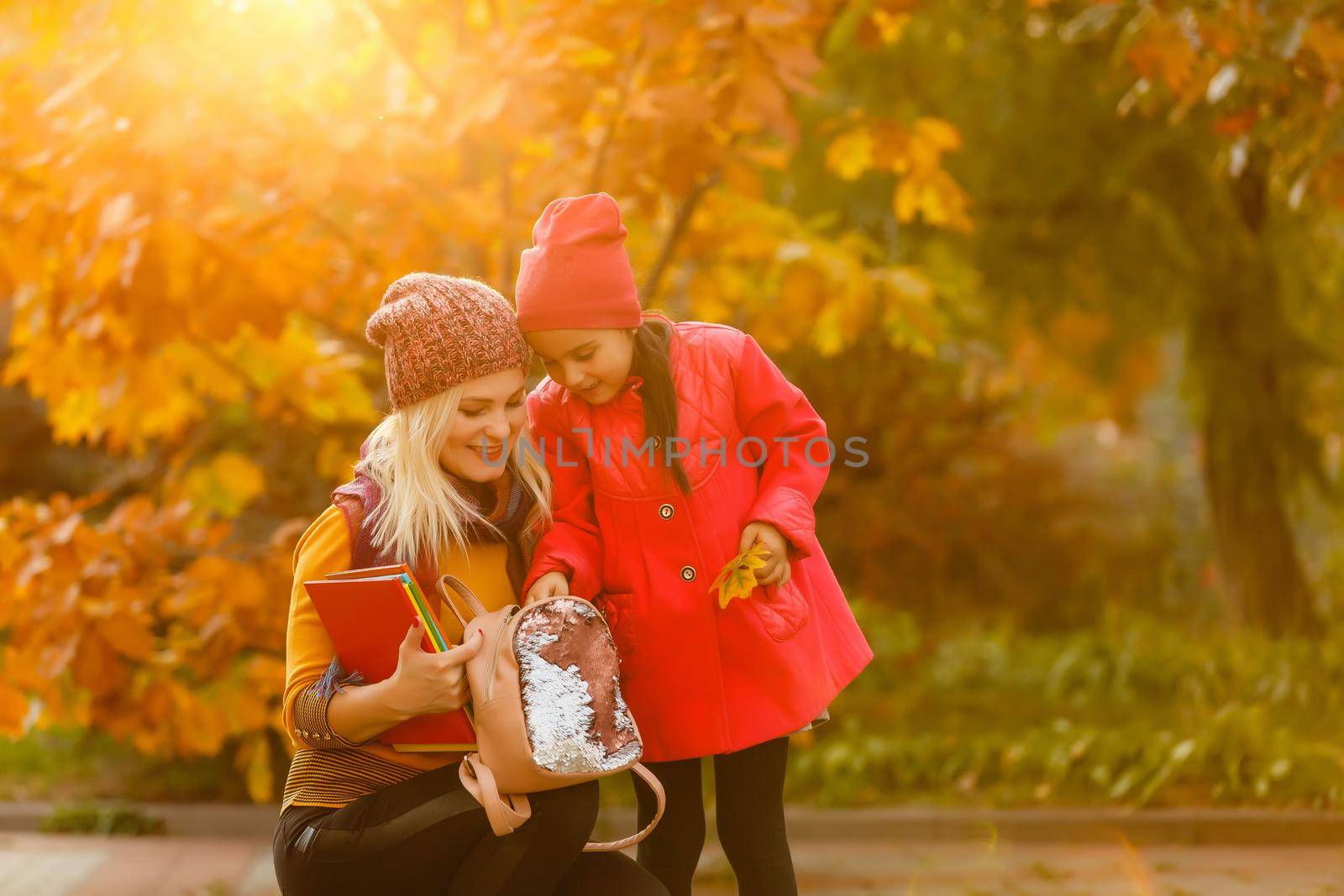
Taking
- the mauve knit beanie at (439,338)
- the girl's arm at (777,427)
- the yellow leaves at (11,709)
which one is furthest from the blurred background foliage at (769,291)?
the mauve knit beanie at (439,338)

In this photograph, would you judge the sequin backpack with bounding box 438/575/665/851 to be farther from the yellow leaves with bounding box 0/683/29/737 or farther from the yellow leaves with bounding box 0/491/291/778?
the yellow leaves with bounding box 0/683/29/737

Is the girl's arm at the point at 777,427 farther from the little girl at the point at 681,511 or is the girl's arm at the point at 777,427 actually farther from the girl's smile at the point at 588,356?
the girl's smile at the point at 588,356

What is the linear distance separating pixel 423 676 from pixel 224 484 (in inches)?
108

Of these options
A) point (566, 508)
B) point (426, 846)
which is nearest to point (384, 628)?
point (426, 846)

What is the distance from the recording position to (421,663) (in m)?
2.05

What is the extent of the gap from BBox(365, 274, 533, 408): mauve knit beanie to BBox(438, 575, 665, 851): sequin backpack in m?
0.35

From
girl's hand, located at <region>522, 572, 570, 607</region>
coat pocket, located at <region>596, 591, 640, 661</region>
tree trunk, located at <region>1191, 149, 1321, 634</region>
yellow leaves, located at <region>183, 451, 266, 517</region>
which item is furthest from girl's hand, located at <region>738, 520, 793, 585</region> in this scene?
tree trunk, located at <region>1191, 149, 1321, 634</region>

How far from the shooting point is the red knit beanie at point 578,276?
7.54ft

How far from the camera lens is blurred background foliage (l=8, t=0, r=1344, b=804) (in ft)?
11.1

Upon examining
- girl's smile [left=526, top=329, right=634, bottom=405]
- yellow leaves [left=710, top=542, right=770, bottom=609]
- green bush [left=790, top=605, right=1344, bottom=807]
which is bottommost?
green bush [left=790, top=605, right=1344, bottom=807]

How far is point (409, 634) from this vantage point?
2053mm

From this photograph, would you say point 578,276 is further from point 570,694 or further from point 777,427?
point 570,694

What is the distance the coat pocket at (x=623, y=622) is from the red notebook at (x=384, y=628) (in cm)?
35

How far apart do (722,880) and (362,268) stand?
7.85 feet
